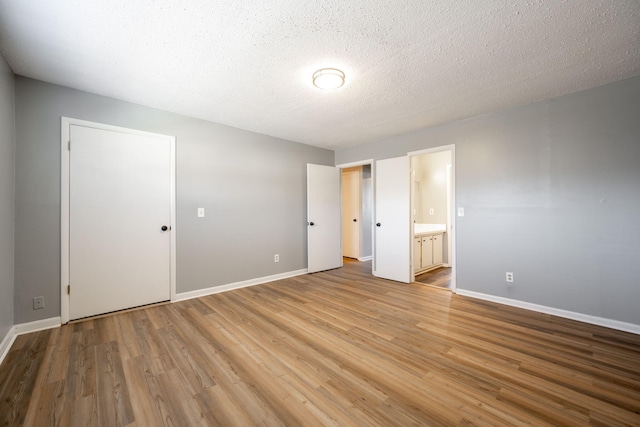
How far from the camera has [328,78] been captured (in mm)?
2193

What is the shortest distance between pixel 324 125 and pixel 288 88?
1.15 metres

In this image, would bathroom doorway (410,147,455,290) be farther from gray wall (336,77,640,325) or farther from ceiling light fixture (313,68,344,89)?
ceiling light fixture (313,68,344,89)

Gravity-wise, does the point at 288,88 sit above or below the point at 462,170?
above

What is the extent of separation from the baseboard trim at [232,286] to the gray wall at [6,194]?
1.34 m

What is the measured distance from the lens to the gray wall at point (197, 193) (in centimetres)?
232

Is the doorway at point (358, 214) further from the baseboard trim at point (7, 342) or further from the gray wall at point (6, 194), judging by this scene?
the baseboard trim at point (7, 342)

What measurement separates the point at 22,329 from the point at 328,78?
3.66 m

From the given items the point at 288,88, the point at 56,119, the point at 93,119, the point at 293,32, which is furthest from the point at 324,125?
the point at 56,119

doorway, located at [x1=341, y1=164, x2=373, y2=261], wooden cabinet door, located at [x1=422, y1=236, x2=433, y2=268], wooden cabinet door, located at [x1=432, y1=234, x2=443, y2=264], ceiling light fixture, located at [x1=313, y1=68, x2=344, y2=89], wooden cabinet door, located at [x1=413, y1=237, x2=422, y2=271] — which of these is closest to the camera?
ceiling light fixture, located at [x1=313, y1=68, x2=344, y2=89]

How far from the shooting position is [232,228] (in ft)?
12.0

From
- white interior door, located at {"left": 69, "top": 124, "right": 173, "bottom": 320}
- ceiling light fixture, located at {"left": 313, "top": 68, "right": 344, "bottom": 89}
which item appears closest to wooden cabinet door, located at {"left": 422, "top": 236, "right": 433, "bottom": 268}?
ceiling light fixture, located at {"left": 313, "top": 68, "right": 344, "bottom": 89}

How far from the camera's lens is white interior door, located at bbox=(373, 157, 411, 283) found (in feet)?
13.0

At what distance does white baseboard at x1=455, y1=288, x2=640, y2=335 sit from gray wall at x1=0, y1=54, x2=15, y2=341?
4.78m

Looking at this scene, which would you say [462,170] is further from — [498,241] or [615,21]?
[615,21]
